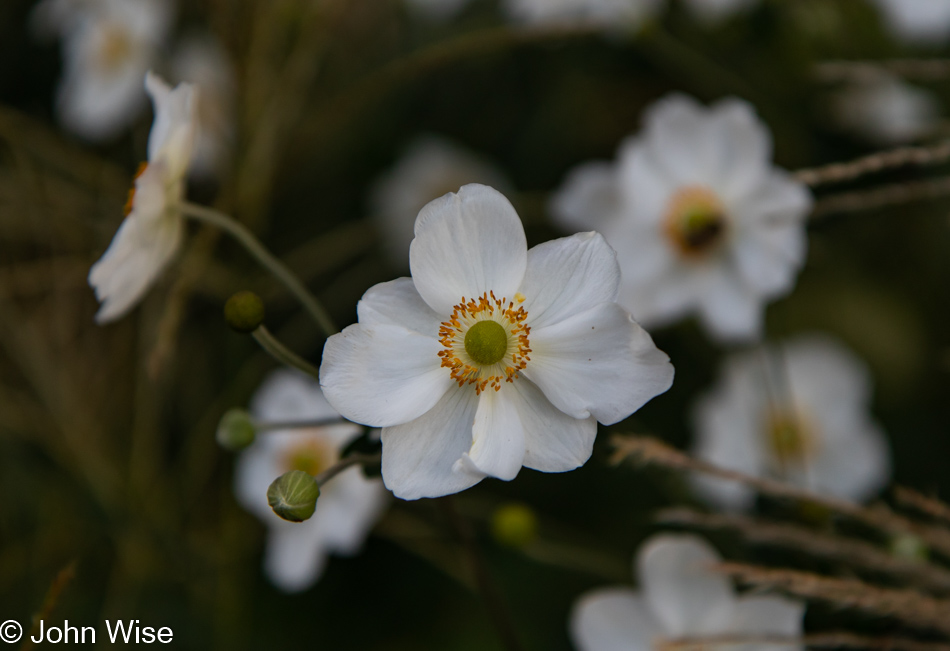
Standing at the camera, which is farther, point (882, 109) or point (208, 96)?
point (208, 96)

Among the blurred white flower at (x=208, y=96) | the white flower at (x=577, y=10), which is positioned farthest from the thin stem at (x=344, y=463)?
the blurred white flower at (x=208, y=96)

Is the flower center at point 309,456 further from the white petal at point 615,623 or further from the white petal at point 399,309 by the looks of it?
the white petal at point 399,309

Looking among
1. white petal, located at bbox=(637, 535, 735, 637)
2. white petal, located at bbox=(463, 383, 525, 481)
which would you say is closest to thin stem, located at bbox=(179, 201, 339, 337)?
white petal, located at bbox=(463, 383, 525, 481)

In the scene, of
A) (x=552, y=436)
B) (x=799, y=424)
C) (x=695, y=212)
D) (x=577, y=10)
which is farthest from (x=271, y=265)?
(x=799, y=424)

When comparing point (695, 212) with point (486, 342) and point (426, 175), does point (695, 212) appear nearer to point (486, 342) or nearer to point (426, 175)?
point (486, 342)

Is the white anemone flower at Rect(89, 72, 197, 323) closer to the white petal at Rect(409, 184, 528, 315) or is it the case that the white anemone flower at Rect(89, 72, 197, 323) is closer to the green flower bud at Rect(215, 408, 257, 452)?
the green flower bud at Rect(215, 408, 257, 452)
